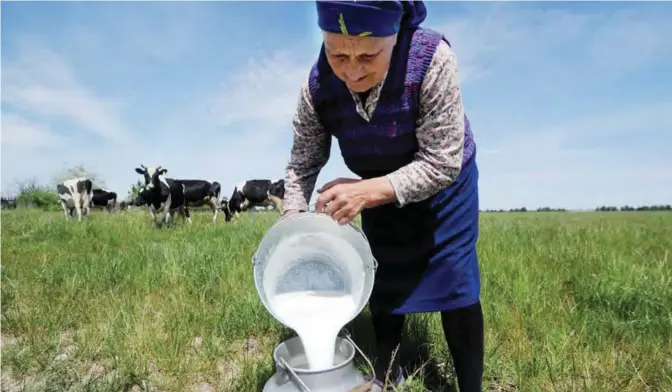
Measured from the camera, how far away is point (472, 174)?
1.86 metres

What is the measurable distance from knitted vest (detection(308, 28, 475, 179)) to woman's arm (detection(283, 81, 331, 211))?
0.03m

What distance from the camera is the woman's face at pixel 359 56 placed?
56.9 inches

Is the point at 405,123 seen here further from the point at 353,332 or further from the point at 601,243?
the point at 601,243

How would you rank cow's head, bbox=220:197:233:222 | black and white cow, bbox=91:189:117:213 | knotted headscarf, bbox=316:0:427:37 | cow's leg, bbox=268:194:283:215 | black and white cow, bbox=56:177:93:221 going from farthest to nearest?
black and white cow, bbox=91:189:117:213 → cow's head, bbox=220:197:233:222 → cow's leg, bbox=268:194:283:215 → black and white cow, bbox=56:177:93:221 → knotted headscarf, bbox=316:0:427:37

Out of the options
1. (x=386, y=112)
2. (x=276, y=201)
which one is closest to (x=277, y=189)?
(x=276, y=201)

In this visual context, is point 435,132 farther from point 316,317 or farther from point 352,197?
point 316,317

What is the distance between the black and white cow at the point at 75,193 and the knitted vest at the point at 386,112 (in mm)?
15057

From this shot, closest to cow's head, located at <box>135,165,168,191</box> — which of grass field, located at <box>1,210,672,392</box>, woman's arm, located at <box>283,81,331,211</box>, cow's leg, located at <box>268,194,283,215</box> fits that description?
cow's leg, located at <box>268,194,283,215</box>

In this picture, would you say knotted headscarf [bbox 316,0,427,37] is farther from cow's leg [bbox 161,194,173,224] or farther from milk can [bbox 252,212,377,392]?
cow's leg [bbox 161,194,173,224]

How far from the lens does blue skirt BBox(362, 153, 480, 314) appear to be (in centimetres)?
178

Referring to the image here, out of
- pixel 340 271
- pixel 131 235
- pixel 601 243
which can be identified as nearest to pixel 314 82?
pixel 340 271

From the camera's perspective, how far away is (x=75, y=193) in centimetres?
1551

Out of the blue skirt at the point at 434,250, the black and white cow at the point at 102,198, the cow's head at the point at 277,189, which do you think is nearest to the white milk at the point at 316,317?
the blue skirt at the point at 434,250

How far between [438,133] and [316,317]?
0.66 metres
